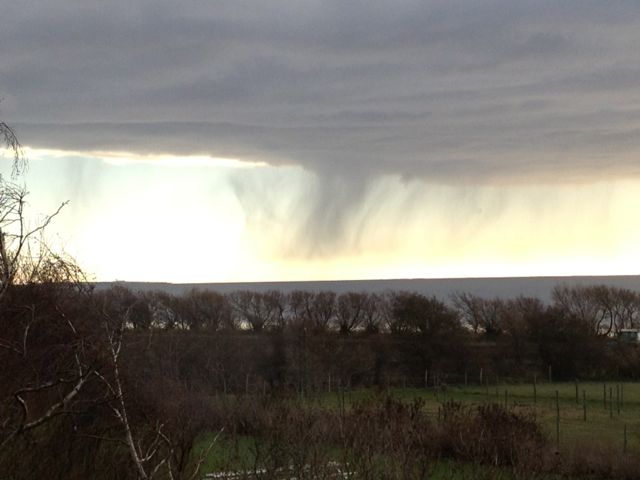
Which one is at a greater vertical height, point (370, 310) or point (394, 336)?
point (370, 310)

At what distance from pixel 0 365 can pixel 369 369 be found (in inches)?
2014

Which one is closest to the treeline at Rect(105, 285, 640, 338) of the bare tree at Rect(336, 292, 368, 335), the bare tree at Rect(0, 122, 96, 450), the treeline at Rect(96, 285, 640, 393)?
the bare tree at Rect(336, 292, 368, 335)

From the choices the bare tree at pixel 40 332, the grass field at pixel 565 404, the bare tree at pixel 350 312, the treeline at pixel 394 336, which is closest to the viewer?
the bare tree at pixel 40 332

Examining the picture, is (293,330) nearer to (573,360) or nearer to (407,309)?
(407,309)

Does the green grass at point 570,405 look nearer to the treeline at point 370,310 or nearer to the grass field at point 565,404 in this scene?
the grass field at point 565,404

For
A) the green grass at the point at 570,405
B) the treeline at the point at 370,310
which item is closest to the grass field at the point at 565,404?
the green grass at the point at 570,405

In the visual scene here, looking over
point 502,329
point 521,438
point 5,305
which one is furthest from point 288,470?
point 502,329

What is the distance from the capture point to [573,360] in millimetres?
68875

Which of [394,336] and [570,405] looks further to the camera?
[394,336]

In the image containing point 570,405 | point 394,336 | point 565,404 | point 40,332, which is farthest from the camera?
point 394,336

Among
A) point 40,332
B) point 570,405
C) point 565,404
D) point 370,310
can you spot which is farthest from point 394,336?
point 40,332

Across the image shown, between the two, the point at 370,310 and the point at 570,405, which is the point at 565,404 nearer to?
the point at 570,405

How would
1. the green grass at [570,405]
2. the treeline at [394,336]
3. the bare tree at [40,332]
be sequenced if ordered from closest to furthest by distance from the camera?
the bare tree at [40,332] → the green grass at [570,405] → the treeline at [394,336]

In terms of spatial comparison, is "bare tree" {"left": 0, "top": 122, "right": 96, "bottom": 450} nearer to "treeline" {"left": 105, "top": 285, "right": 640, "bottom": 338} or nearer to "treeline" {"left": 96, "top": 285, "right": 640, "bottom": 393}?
"treeline" {"left": 96, "top": 285, "right": 640, "bottom": 393}
